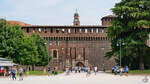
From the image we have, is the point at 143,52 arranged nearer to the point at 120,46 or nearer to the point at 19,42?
the point at 120,46

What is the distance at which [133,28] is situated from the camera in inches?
1609

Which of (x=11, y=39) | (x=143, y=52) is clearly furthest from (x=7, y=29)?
(x=143, y=52)

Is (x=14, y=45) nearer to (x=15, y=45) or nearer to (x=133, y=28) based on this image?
(x=15, y=45)

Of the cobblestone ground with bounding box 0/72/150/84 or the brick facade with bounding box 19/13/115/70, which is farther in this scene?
the brick facade with bounding box 19/13/115/70

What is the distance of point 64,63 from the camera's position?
2547 inches

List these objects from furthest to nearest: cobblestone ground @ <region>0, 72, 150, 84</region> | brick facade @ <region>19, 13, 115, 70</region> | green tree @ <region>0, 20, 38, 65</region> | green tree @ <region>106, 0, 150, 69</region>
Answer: brick facade @ <region>19, 13, 115, 70</region>
green tree @ <region>0, 20, 38, 65</region>
green tree @ <region>106, 0, 150, 69</region>
cobblestone ground @ <region>0, 72, 150, 84</region>

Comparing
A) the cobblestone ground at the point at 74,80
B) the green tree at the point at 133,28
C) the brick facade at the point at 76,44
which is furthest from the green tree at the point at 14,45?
the brick facade at the point at 76,44

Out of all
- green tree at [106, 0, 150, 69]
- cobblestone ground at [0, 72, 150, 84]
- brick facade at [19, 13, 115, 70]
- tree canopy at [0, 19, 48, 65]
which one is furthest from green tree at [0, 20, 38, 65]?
brick facade at [19, 13, 115, 70]

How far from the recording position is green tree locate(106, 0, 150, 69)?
3881 centimetres

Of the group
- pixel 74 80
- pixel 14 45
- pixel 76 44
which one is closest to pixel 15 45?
pixel 14 45

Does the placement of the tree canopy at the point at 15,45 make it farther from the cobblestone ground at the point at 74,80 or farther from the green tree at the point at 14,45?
the cobblestone ground at the point at 74,80

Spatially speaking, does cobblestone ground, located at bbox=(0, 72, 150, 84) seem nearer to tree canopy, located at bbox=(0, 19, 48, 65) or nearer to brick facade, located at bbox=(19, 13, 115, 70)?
tree canopy, located at bbox=(0, 19, 48, 65)

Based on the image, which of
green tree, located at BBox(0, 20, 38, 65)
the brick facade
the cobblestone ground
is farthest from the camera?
the brick facade

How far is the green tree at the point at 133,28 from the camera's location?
38812mm
